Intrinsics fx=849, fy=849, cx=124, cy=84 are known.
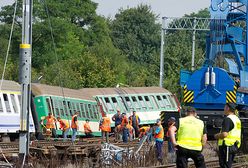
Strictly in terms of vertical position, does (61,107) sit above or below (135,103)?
above

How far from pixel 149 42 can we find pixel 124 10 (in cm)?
512

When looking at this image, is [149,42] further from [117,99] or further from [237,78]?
[237,78]

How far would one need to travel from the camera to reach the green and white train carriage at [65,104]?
36344 millimetres

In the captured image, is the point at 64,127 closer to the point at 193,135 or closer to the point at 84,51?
the point at 193,135

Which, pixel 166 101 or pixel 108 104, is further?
pixel 166 101

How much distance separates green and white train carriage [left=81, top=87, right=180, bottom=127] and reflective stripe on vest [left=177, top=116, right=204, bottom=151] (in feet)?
91.7

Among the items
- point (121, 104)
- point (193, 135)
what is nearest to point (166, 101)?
point (121, 104)

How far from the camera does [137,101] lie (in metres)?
48.2

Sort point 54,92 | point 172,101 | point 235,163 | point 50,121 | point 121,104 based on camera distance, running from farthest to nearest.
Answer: point 172,101 < point 121,104 < point 54,92 < point 50,121 < point 235,163

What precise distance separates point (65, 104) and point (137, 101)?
987 centimetres

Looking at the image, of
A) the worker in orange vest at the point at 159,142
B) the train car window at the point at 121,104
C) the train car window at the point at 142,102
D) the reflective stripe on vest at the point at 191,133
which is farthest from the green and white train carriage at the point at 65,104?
the reflective stripe on vest at the point at 191,133

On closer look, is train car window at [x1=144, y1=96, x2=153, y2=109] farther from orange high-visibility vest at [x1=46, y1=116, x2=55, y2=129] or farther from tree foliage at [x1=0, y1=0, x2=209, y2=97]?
orange high-visibility vest at [x1=46, y1=116, x2=55, y2=129]

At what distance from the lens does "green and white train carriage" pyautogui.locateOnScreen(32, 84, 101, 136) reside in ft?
119

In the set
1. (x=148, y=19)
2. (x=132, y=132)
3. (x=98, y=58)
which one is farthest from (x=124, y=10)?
(x=132, y=132)
